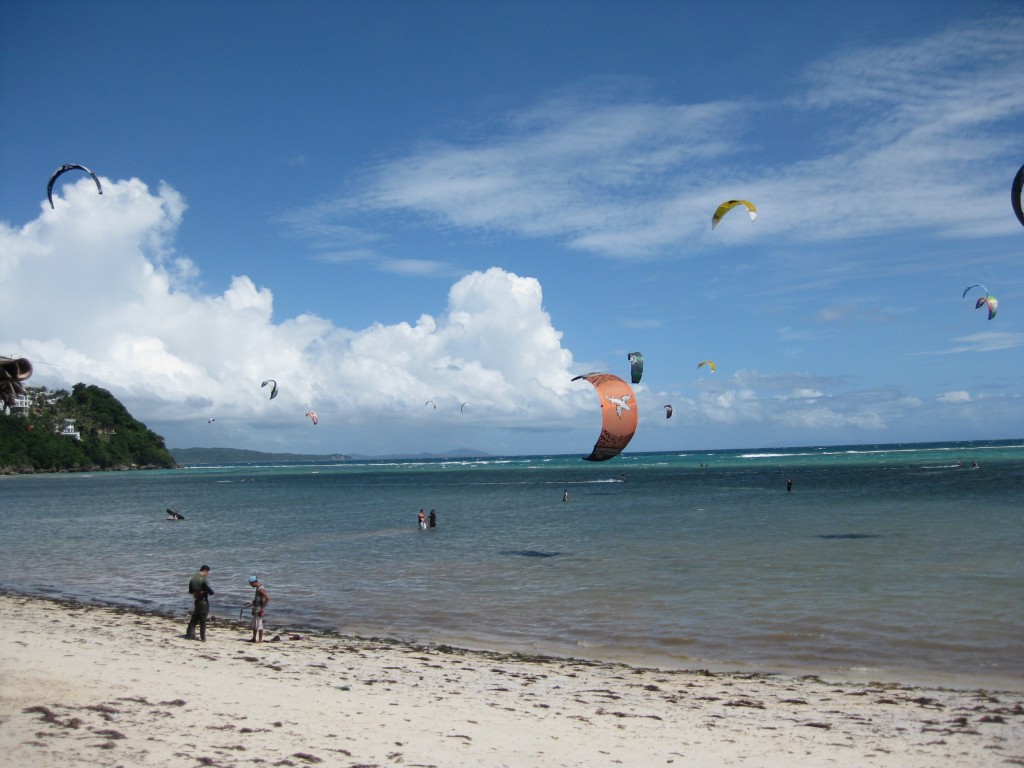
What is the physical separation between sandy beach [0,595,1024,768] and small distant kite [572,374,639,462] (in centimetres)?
395

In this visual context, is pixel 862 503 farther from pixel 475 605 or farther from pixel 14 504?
pixel 14 504

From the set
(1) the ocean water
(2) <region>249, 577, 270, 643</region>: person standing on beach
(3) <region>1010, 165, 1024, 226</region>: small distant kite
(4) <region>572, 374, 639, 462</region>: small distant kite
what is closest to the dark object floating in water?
(1) the ocean water

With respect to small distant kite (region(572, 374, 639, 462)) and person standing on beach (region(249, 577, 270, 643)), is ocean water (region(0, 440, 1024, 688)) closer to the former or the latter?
person standing on beach (region(249, 577, 270, 643))

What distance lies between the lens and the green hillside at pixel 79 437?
130 m

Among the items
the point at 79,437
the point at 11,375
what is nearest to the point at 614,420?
the point at 11,375

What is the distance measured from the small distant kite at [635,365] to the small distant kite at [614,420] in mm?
1289

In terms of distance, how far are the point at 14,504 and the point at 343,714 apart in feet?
186

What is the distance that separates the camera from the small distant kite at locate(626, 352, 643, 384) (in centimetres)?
1633

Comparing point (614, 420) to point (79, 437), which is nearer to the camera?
point (614, 420)

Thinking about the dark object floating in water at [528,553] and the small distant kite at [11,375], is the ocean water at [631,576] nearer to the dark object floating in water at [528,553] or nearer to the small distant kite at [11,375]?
the dark object floating in water at [528,553]

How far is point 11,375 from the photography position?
664 centimetres

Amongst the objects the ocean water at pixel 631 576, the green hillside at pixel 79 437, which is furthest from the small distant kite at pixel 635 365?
the green hillside at pixel 79 437

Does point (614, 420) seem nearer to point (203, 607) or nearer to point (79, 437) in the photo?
point (203, 607)

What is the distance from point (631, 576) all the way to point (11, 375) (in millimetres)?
16245
